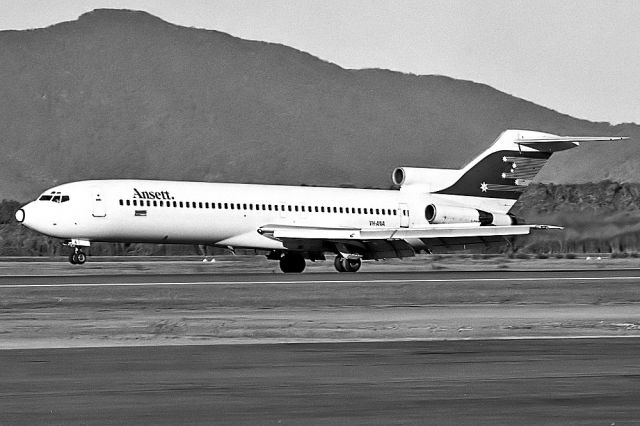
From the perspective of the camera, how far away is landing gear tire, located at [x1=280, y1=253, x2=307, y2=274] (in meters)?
60.7

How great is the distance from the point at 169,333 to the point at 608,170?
148590mm

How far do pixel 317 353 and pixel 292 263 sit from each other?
36.5 m

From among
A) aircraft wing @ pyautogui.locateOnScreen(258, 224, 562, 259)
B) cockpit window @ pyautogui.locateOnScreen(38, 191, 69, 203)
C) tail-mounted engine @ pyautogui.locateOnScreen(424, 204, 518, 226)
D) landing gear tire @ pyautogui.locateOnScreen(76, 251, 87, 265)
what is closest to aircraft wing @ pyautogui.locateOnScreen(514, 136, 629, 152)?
tail-mounted engine @ pyautogui.locateOnScreen(424, 204, 518, 226)

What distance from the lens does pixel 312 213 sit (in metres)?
61.8

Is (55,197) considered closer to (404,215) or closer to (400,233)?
(400,233)

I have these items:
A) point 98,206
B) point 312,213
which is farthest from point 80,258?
point 312,213

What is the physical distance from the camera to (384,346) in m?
25.8

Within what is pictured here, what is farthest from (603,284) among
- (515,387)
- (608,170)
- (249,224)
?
(608,170)

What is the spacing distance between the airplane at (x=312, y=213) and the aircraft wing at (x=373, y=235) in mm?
42

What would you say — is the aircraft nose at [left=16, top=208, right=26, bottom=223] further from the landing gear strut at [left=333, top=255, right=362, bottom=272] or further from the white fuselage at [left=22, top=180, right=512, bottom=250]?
the landing gear strut at [left=333, top=255, right=362, bottom=272]

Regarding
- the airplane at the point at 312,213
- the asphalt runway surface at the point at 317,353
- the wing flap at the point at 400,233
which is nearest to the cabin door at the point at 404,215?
the airplane at the point at 312,213

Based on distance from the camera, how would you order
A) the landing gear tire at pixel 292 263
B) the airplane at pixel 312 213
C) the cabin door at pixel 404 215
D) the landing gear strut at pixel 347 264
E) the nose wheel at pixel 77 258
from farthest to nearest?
the cabin door at pixel 404 215, the landing gear tire at pixel 292 263, the landing gear strut at pixel 347 264, the nose wheel at pixel 77 258, the airplane at pixel 312 213

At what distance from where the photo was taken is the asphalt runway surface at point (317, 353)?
1691 cm

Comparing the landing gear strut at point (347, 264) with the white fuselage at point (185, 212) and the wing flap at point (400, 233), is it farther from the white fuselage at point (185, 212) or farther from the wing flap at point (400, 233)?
the white fuselage at point (185, 212)
